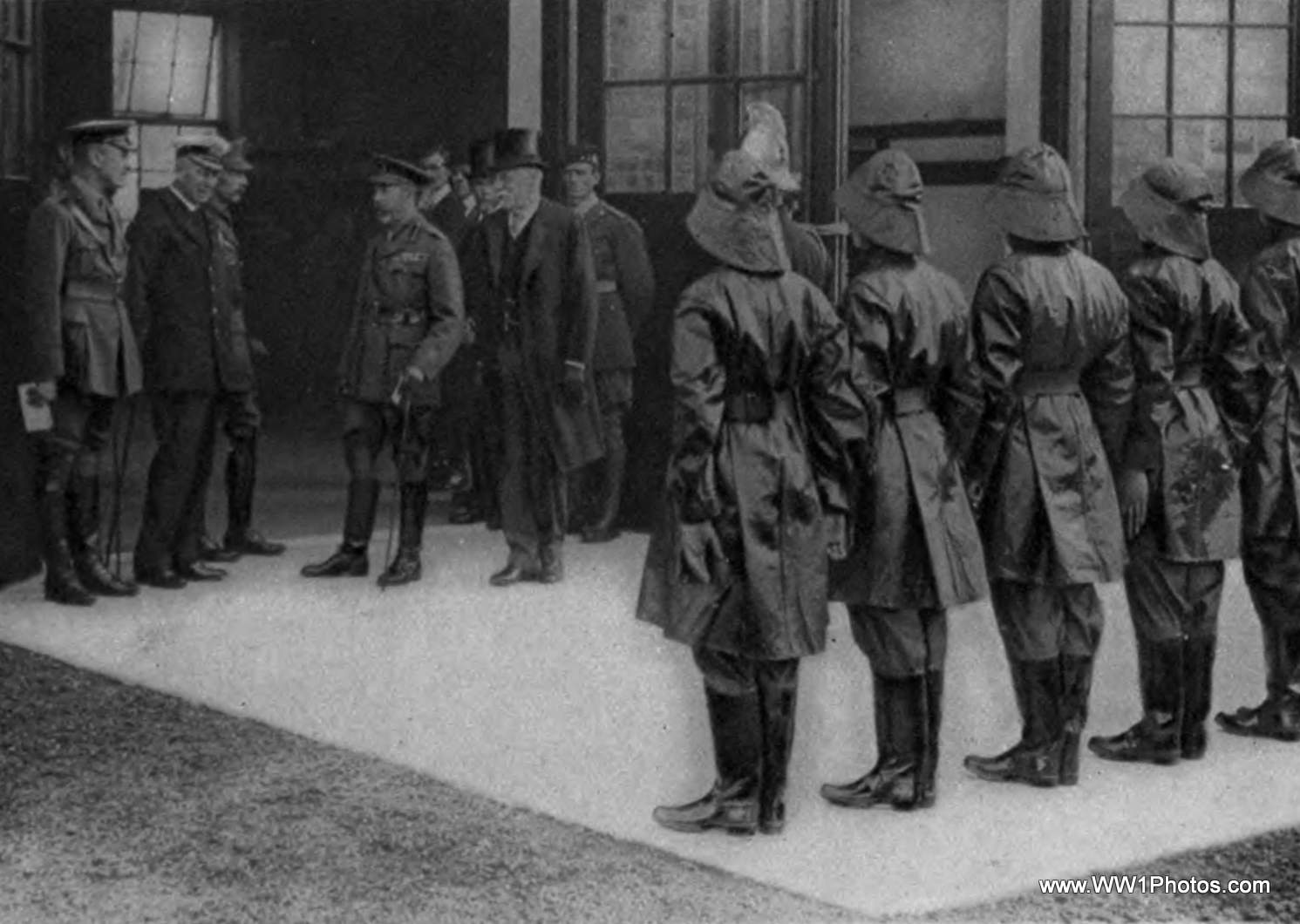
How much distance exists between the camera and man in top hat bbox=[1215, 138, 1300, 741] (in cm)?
707

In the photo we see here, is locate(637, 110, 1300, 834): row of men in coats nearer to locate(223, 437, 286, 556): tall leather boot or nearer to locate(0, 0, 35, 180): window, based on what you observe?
locate(223, 437, 286, 556): tall leather boot

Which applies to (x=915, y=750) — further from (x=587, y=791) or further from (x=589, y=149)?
(x=589, y=149)

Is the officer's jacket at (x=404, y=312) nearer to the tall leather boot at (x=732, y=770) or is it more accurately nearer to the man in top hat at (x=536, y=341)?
the man in top hat at (x=536, y=341)

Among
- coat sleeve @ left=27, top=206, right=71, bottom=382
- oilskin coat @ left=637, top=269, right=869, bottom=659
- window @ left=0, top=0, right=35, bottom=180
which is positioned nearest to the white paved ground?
oilskin coat @ left=637, top=269, right=869, bottom=659

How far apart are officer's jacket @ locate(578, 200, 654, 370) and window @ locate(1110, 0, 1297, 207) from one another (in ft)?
7.26

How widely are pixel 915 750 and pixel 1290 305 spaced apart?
6.92 feet

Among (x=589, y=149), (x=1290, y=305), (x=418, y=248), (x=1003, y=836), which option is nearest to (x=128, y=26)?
(x=589, y=149)

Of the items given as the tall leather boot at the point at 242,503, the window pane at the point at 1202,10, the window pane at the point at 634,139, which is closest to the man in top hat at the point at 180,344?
the tall leather boot at the point at 242,503

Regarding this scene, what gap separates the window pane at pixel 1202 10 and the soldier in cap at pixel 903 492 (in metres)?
5.06

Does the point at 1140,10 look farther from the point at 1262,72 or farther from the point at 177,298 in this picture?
the point at 177,298

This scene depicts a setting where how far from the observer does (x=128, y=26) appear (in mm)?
14234

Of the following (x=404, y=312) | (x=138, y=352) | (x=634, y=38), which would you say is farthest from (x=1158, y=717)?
(x=634, y=38)

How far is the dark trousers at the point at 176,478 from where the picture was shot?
30.6ft

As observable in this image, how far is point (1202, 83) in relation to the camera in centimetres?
1064
